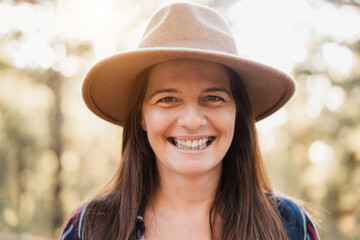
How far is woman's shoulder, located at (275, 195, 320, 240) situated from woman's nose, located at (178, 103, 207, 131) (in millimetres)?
685

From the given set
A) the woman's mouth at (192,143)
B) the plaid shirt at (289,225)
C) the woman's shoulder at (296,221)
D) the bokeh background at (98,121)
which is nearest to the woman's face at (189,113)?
the woman's mouth at (192,143)

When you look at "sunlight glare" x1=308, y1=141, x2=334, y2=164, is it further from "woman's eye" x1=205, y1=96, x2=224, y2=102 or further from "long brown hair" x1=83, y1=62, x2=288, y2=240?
"woman's eye" x1=205, y1=96, x2=224, y2=102

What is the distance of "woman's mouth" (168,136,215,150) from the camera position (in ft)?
6.01

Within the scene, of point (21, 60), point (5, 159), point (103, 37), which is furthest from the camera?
point (5, 159)

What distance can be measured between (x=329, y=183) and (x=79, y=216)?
6.34m

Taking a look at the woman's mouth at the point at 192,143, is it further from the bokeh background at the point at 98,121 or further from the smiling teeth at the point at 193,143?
the bokeh background at the point at 98,121

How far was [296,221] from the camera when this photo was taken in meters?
2.00

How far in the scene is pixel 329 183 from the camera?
736cm

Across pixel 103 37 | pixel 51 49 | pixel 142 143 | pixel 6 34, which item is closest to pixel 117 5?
pixel 103 37

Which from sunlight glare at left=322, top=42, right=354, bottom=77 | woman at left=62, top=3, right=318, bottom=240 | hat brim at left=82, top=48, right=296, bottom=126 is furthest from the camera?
sunlight glare at left=322, top=42, right=354, bottom=77

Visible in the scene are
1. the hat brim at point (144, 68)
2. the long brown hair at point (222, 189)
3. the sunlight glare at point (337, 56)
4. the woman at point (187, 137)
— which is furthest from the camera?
the sunlight glare at point (337, 56)

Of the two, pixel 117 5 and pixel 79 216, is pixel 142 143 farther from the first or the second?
pixel 117 5

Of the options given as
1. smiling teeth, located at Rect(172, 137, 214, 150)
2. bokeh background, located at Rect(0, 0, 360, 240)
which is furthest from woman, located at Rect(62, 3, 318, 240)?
bokeh background, located at Rect(0, 0, 360, 240)

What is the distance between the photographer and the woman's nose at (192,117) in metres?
1.76
